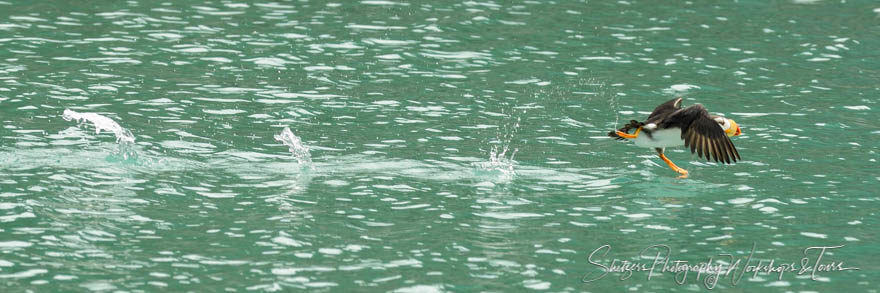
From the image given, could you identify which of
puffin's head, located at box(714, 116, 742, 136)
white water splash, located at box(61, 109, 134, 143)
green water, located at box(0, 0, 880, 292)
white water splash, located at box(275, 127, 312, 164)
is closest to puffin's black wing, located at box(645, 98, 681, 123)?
puffin's head, located at box(714, 116, 742, 136)

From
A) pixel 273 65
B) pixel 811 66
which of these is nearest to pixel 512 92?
pixel 273 65

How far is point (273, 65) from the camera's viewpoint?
21.4m

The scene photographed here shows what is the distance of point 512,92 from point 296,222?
26.2ft

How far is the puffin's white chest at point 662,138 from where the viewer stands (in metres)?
15.0

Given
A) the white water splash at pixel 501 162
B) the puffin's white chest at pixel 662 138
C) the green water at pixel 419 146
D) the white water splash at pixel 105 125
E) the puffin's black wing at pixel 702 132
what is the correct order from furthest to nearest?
the white water splash at pixel 105 125 → the white water splash at pixel 501 162 → the puffin's white chest at pixel 662 138 → the puffin's black wing at pixel 702 132 → the green water at pixel 419 146

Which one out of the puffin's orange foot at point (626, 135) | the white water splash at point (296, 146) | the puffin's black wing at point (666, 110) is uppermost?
the puffin's black wing at point (666, 110)

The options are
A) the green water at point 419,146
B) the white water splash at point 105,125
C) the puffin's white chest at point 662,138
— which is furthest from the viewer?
the white water splash at point 105,125

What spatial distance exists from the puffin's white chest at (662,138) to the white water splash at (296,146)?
13.7 feet

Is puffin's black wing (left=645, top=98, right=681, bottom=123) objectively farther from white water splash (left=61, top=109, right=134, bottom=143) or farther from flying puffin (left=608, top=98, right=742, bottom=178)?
white water splash (left=61, top=109, right=134, bottom=143)

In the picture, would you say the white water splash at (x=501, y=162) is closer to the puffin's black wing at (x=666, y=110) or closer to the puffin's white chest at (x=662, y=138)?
the puffin's white chest at (x=662, y=138)

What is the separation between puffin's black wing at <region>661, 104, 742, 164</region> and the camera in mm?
14641

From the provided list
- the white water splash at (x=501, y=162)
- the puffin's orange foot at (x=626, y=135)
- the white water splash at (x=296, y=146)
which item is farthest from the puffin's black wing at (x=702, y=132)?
the white water splash at (x=296, y=146)

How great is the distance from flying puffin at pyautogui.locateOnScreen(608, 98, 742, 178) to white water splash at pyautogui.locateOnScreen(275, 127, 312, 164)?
12.7ft

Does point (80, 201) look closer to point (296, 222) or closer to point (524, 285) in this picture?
point (296, 222)
